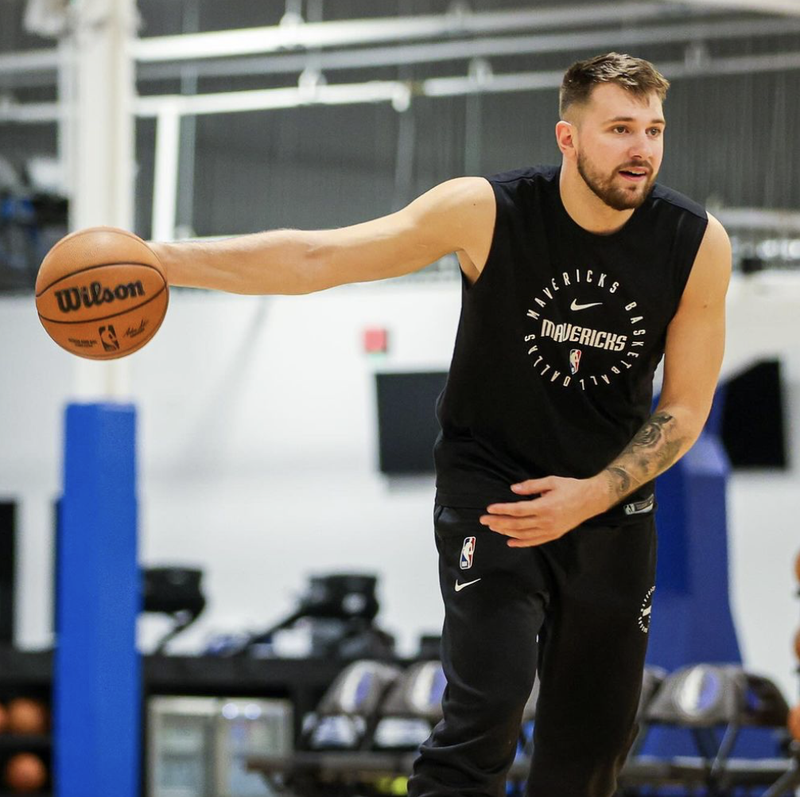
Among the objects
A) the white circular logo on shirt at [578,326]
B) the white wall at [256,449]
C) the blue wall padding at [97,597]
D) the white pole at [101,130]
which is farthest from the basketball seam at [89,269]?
the white wall at [256,449]

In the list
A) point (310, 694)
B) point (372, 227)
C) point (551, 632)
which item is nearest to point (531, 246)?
point (372, 227)

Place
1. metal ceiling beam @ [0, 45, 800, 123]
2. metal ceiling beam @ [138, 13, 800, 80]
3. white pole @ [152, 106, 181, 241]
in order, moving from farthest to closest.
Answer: white pole @ [152, 106, 181, 241] → metal ceiling beam @ [138, 13, 800, 80] → metal ceiling beam @ [0, 45, 800, 123]

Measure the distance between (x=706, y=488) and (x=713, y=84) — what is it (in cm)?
380

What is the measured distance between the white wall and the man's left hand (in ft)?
22.1

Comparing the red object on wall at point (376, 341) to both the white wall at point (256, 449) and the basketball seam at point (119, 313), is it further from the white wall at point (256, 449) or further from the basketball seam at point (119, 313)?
the basketball seam at point (119, 313)

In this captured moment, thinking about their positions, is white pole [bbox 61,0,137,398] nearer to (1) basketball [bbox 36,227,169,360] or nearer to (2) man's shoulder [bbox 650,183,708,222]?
(1) basketball [bbox 36,227,169,360]

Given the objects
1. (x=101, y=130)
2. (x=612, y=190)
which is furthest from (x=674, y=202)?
(x=101, y=130)

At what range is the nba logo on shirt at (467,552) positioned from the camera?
2.78 m

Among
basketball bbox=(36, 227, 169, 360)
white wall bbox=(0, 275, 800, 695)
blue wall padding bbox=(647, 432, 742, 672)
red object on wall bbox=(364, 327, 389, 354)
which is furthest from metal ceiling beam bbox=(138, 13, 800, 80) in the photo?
basketball bbox=(36, 227, 169, 360)

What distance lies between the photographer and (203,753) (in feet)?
28.0

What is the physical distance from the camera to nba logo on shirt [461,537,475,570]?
278cm

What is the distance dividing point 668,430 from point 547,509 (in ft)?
1.19

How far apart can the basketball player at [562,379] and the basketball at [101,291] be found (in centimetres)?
6

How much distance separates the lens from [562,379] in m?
2.84
